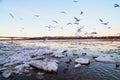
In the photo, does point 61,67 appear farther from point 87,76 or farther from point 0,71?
point 0,71

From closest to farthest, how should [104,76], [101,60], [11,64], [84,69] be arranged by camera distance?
[104,76]
[84,69]
[11,64]
[101,60]

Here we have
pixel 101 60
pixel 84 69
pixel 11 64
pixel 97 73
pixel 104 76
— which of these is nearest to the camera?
pixel 104 76

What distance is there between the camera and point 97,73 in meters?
11.6

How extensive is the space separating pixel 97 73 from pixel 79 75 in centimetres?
130

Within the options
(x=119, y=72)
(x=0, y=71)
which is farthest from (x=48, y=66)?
(x=119, y=72)

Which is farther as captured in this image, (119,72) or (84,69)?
(84,69)

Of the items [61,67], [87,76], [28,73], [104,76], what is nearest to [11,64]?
[28,73]

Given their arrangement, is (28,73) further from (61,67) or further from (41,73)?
(61,67)

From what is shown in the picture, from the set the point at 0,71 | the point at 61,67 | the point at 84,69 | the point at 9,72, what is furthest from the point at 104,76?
the point at 0,71

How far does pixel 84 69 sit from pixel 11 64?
541cm

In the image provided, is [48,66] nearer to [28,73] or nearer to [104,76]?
[28,73]

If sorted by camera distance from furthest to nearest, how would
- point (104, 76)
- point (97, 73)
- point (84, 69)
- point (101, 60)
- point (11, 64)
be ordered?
point (101, 60) → point (11, 64) → point (84, 69) → point (97, 73) → point (104, 76)

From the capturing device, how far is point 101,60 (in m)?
15.8

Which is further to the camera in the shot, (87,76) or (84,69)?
(84,69)
